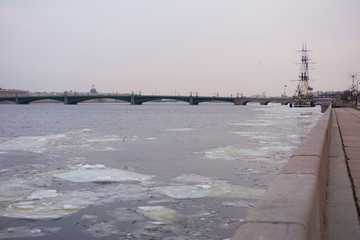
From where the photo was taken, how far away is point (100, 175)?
10273 millimetres

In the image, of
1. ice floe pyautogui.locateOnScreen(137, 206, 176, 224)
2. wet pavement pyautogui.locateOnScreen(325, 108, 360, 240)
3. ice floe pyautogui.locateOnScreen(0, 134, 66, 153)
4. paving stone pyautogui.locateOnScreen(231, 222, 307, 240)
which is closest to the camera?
paving stone pyautogui.locateOnScreen(231, 222, 307, 240)

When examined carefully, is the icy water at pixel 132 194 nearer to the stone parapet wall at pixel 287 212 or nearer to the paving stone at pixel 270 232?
the stone parapet wall at pixel 287 212

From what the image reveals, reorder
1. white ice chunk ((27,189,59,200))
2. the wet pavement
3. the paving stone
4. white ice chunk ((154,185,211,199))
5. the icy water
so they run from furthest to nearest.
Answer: white ice chunk ((154,185,211,199)) → white ice chunk ((27,189,59,200)) → the icy water → the wet pavement → the paving stone

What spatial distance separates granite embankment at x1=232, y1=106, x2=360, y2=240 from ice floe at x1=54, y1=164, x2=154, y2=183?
523cm

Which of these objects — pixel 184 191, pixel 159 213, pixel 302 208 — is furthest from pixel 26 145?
pixel 302 208

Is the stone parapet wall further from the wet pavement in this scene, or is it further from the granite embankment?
the wet pavement

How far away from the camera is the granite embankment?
2.17 metres

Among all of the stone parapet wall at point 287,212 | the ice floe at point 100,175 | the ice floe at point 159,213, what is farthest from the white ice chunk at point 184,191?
the stone parapet wall at point 287,212

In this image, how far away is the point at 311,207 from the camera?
8.64 ft

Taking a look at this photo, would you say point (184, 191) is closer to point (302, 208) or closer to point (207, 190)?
point (207, 190)

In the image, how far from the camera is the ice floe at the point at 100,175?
9.80 m

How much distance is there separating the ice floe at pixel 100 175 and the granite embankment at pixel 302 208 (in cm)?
523

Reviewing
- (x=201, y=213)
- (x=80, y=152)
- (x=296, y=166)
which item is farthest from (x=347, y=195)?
(x=80, y=152)

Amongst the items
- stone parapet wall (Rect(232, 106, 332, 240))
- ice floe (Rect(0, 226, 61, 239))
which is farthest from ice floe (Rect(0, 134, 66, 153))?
stone parapet wall (Rect(232, 106, 332, 240))
